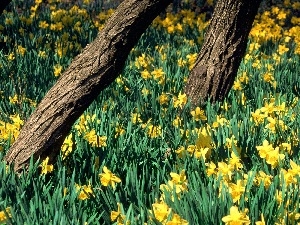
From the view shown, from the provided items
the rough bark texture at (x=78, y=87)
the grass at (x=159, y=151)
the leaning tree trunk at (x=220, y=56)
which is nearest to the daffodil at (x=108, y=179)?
the grass at (x=159, y=151)

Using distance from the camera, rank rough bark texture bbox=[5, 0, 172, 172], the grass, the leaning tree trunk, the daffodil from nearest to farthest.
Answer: the grass → the daffodil → rough bark texture bbox=[5, 0, 172, 172] → the leaning tree trunk

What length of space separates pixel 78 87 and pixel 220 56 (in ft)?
5.08

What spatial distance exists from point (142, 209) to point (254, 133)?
104 centimetres

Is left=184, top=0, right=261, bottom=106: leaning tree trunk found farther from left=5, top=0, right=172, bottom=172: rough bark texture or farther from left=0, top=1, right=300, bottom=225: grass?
left=5, top=0, right=172, bottom=172: rough bark texture

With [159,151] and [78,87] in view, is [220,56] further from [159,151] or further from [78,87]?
[78,87]

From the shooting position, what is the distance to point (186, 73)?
4.91m

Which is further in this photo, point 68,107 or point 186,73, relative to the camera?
point 186,73

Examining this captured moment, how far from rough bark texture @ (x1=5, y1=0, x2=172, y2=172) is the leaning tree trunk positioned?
4.20 ft

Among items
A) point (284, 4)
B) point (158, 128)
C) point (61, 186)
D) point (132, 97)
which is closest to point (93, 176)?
point (61, 186)

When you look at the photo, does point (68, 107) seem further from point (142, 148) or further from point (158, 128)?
point (158, 128)

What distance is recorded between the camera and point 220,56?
14.0 feet

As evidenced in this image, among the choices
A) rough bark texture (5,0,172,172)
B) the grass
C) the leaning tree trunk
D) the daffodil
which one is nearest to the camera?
the grass

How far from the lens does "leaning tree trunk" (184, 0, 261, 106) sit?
166 inches

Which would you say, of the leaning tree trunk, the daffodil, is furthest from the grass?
the leaning tree trunk
